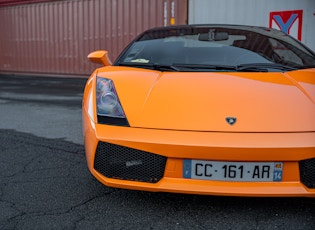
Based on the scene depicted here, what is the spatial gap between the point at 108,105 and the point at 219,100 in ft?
2.09

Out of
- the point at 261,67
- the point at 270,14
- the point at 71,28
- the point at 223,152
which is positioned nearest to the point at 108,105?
the point at 223,152

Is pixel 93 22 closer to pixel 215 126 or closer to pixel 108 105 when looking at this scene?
pixel 108 105

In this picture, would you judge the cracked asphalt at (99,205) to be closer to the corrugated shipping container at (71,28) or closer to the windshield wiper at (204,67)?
the windshield wiper at (204,67)

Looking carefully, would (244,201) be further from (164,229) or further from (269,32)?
(269,32)

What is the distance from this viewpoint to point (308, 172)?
1.78 metres

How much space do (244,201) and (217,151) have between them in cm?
53

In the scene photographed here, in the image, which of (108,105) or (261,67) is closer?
(108,105)

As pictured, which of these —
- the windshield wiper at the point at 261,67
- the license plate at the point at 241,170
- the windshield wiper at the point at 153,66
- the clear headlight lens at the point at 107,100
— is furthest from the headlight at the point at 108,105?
the windshield wiper at the point at 261,67

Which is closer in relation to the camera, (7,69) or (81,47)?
(81,47)

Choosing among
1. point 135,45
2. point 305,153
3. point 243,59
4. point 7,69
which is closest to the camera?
point 305,153

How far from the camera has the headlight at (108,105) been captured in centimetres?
199

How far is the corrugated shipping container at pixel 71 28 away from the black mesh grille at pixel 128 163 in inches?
279

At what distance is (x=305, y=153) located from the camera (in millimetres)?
1748

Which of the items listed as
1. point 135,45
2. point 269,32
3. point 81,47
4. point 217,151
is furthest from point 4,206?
point 81,47
